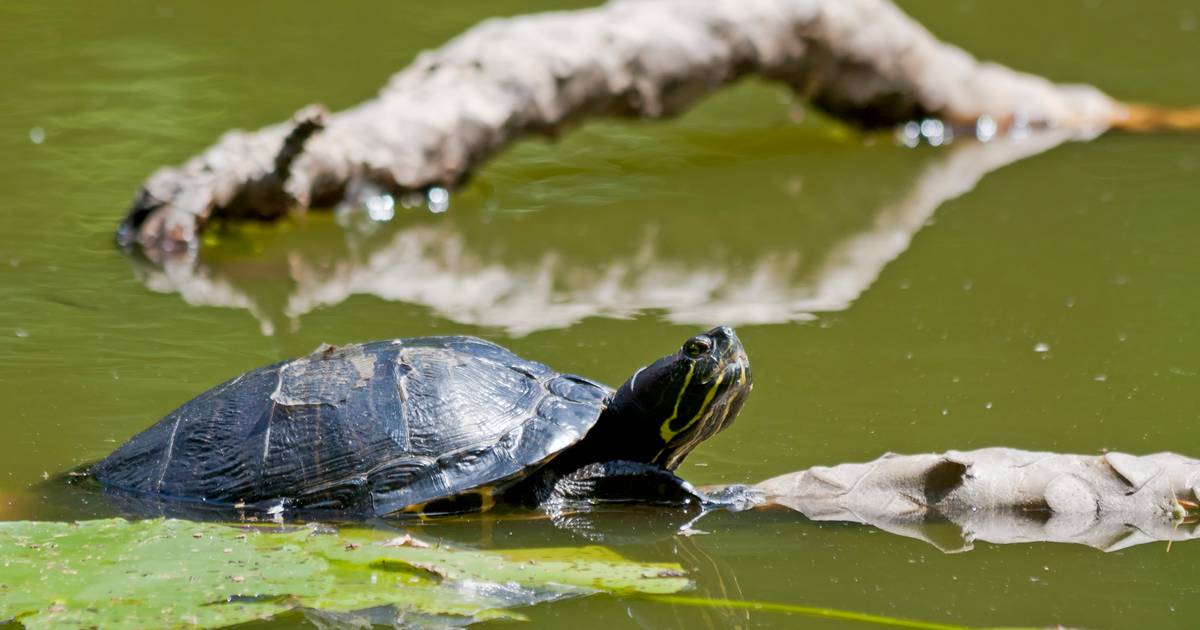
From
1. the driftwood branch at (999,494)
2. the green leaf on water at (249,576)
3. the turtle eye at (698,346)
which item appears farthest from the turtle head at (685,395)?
the green leaf on water at (249,576)

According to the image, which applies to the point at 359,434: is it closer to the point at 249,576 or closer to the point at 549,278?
the point at 249,576

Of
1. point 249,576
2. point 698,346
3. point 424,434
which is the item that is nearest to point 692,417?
point 698,346

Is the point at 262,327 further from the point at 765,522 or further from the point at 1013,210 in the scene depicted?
the point at 1013,210

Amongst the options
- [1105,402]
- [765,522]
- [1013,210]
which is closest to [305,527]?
[765,522]

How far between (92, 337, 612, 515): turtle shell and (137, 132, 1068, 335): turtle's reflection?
1.21 meters

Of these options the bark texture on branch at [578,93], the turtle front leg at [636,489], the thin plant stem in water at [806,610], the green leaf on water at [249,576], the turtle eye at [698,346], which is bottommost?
the thin plant stem in water at [806,610]

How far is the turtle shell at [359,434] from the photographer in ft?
9.87

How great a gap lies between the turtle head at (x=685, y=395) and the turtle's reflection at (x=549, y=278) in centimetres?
119

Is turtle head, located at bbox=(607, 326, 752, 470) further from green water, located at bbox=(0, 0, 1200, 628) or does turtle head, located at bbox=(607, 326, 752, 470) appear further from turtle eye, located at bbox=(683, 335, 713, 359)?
green water, located at bbox=(0, 0, 1200, 628)

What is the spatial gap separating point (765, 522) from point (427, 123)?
3.65 m

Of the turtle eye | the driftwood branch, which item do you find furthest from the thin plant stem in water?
the turtle eye

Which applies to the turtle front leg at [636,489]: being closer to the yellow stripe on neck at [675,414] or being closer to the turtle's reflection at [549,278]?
the yellow stripe on neck at [675,414]

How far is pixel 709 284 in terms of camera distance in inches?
199

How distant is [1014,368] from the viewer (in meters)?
4.04
